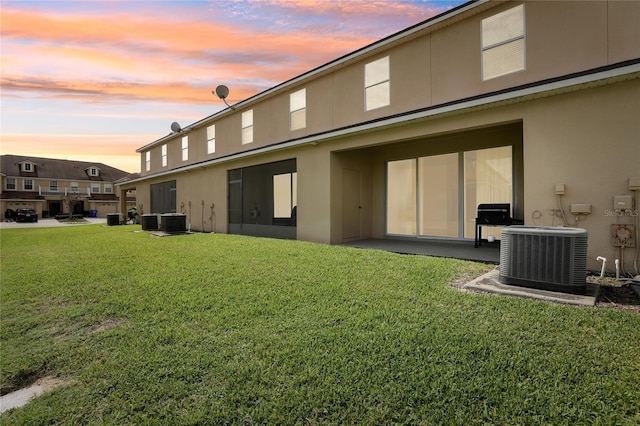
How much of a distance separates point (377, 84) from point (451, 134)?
8.43ft

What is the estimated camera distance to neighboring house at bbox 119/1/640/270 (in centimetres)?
504

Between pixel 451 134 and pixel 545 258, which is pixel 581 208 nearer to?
pixel 545 258

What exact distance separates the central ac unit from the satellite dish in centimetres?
1191

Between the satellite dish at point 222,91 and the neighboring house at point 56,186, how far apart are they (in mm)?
28120

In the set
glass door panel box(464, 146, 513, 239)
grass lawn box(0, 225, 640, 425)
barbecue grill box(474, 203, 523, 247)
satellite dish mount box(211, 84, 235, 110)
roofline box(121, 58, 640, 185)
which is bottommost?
grass lawn box(0, 225, 640, 425)

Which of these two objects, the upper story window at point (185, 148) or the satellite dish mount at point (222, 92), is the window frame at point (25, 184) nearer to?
the upper story window at point (185, 148)

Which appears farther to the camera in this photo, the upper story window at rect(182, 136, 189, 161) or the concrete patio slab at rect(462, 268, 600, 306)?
the upper story window at rect(182, 136, 189, 161)

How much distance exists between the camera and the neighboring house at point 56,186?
35406 mm

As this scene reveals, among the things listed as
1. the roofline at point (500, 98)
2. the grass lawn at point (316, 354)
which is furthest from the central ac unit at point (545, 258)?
the roofline at point (500, 98)

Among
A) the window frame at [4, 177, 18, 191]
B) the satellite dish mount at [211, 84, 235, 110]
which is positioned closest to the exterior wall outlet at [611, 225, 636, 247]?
the satellite dish mount at [211, 84, 235, 110]

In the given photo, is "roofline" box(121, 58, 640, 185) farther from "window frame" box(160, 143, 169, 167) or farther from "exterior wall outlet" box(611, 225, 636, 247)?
"window frame" box(160, 143, 169, 167)

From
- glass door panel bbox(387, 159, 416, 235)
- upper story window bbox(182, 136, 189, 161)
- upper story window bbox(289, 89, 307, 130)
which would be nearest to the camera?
glass door panel bbox(387, 159, 416, 235)

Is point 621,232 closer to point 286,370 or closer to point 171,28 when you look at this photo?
point 286,370

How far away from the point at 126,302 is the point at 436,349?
3.99m
